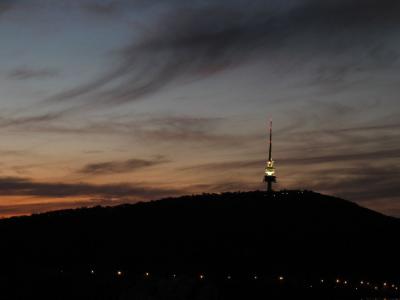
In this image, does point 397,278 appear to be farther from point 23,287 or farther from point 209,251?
point 23,287

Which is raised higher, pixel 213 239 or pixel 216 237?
pixel 216 237

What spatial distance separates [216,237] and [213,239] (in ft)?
3.33

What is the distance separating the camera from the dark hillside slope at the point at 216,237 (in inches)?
2111

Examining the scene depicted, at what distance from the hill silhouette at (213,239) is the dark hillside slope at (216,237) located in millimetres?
90

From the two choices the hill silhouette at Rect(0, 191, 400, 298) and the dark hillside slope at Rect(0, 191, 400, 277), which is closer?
the hill silhouette at Rect(0, 191, 400, 298)

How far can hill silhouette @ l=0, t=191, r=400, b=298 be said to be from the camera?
171 ft

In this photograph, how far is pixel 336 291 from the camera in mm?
39188

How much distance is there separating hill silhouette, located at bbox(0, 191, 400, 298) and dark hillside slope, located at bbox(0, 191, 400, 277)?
0.09 m

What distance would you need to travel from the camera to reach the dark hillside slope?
53625 mm

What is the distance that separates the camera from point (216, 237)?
2472 inches

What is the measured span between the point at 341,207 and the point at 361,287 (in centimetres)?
3787

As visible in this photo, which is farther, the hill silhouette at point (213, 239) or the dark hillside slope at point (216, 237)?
the dark hillside slope at point (216, 237)

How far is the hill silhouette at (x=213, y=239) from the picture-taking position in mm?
52094

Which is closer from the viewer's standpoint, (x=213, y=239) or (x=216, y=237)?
(x=213, y=239)
